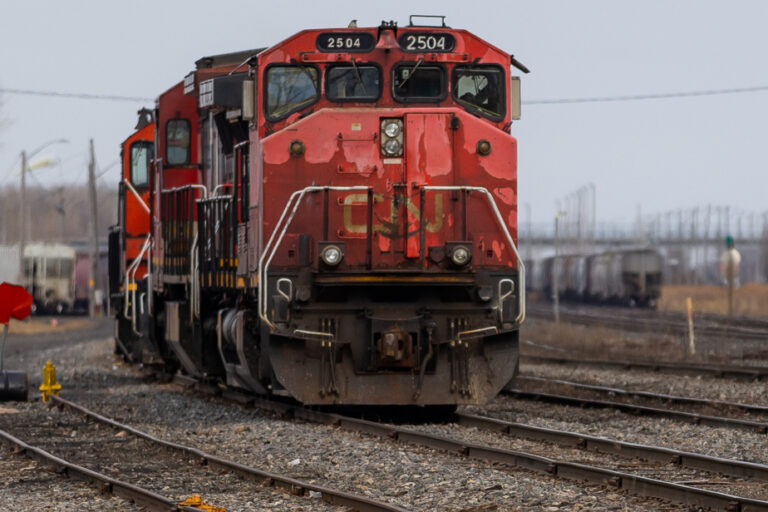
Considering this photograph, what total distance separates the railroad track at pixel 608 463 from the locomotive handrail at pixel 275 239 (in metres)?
1.43

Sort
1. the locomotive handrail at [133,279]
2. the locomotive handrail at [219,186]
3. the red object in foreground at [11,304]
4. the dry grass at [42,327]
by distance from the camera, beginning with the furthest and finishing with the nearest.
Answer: the dry grass at [42,327] → the locomotive handrail at [133,279] → the red object in foreground at [11,304] → the locomotive handrail at [219,186]

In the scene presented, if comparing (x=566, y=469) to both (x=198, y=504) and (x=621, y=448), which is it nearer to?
(x=621, y=448)

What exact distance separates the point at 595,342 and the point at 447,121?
53.5ft

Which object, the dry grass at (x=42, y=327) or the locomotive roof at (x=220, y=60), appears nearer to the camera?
the locomotive roof at (x=220, y=60)

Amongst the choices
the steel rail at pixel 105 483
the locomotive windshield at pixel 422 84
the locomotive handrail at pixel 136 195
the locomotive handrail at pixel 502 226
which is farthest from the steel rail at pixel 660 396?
the locomotive handrail at pixel 136 195

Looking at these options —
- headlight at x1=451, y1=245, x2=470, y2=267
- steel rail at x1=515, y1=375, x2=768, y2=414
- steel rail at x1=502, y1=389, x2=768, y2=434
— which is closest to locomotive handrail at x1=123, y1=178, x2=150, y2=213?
steel rail at x1=515, y1=375, x2=768, y2=414

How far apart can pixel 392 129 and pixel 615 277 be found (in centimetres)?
4264

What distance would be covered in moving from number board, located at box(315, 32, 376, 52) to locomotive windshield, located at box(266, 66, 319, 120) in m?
0.25

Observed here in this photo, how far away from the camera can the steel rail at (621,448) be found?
29.8 feet

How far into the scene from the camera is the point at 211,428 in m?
12.5

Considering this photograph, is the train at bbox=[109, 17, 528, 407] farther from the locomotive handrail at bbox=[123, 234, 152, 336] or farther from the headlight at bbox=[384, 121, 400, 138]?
the locomotive handrail at bbox=[123, 234, 152, 336]

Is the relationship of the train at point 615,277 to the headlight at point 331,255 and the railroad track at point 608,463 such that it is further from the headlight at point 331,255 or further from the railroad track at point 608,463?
the headlight at point 331,255

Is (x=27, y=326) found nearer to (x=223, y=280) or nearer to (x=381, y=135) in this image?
(x=223, y=280)

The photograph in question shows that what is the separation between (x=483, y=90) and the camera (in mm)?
12492
